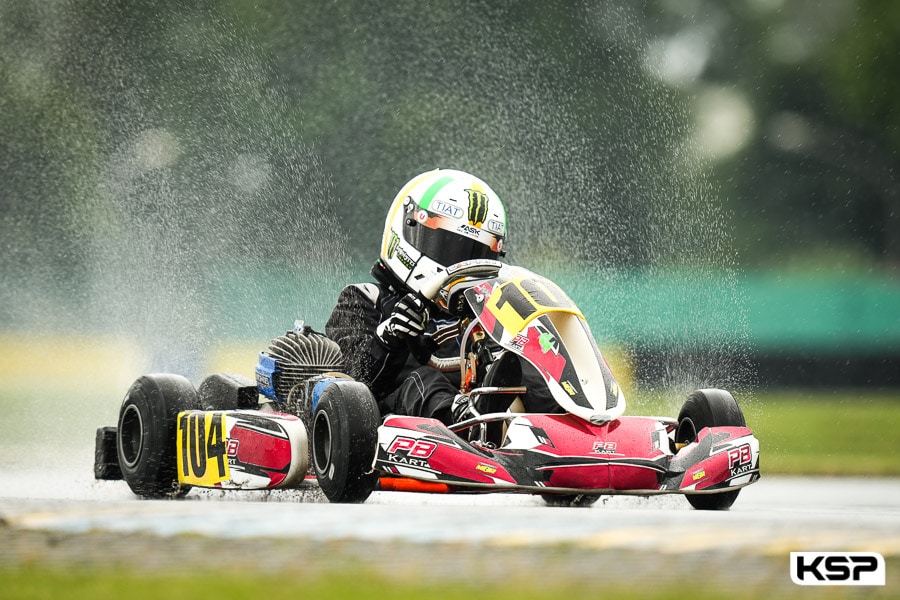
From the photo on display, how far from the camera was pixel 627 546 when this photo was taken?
372 cm

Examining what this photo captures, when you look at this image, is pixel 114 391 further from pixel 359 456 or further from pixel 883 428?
pixel 883 428

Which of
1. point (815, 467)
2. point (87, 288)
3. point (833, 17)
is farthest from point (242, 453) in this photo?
point (833, 17)

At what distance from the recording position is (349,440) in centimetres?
553

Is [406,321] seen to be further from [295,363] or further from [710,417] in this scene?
[710,417]

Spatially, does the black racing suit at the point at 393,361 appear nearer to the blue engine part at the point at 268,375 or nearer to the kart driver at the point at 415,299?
the kart driver at the point at 415,299

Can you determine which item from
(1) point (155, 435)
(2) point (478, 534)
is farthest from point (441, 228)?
(2) point (478, 534)

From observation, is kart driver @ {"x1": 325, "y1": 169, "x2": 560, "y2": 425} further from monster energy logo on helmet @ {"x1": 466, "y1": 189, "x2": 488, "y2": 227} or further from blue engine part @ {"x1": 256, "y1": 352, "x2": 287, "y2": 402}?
blue engine part @ {"x1": 256, "y1": 352, "x2": 287, "y2": 402}

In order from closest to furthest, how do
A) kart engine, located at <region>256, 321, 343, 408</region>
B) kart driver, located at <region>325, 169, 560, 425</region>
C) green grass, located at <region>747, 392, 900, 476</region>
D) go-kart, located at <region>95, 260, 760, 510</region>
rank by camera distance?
go-kart, located at <region>95, 260, 760, 510</region> → kart driver, located at <region>325, 169, 560, 425</region> → kart engine, located at <region>256, 321, 343, 408</region> → green grass, located at <region>747, 392, 900, 476</region>

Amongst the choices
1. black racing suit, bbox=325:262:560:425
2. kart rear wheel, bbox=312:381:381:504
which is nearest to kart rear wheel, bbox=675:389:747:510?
black racing suit, bbox=325:262:560:425

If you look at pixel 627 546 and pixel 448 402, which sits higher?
pixel 448 402

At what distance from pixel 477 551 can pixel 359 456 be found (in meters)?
1.92

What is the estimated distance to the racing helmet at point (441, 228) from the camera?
21.4 feet

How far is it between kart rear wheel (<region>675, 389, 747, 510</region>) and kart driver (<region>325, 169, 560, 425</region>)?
1.09 meters

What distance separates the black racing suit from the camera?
19.6 ft
